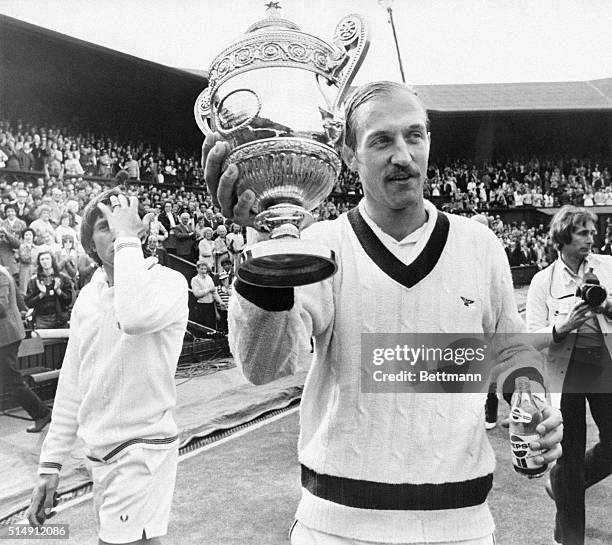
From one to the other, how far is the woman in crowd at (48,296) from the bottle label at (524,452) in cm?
391

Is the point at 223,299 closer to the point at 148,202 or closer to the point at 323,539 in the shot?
the point at 148,202

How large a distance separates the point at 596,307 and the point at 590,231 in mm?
300

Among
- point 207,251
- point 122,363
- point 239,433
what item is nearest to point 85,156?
point 207,251

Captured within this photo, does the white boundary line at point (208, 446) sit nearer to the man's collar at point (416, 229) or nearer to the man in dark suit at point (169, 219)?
the man's collar at point (416, 229)

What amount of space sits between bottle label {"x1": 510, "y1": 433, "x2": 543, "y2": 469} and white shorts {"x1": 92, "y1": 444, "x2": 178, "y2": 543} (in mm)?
863

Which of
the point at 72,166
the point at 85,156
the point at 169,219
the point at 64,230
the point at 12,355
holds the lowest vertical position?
the point at 12,355

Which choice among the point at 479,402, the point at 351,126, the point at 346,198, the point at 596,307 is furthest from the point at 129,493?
the point at 346,198

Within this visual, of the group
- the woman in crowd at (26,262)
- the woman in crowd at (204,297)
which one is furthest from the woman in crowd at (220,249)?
the woman in crowd at (26,262)

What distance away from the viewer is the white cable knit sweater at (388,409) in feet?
2.80

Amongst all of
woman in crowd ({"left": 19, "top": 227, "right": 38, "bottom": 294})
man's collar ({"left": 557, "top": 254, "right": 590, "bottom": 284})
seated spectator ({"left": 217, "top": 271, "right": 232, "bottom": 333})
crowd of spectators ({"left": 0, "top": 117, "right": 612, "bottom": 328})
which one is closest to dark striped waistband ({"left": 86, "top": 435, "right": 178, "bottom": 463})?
crowd of spectators ({"left": 0, "top": 117, "right": 612, "bottom": 328})

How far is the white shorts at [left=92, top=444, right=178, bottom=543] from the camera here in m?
1.37

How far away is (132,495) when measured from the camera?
1378 mm

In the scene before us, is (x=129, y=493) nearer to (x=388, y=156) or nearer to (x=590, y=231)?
(x=388, y=156)

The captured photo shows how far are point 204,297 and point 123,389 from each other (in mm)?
4346
